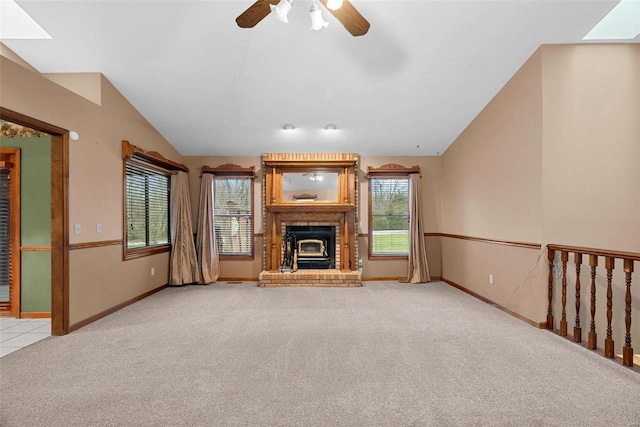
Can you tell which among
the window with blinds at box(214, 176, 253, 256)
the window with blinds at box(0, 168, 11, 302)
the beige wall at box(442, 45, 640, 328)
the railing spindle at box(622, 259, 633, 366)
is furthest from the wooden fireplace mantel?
the railing spindle at box(622, 259, 633, 366)

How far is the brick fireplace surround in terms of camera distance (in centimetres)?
570

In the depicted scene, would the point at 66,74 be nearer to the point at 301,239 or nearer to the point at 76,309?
the point at 76,309

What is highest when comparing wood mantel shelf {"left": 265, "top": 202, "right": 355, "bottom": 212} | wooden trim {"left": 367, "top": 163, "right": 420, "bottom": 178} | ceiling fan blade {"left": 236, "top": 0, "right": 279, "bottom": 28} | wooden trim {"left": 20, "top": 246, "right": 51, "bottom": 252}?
ceiling fan blade {"left": 236, "top": 0, "right": 279, "bottom": 28}

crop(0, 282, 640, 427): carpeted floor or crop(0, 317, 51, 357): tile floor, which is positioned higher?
crop(0, 282, 640, 427): carpeted floor

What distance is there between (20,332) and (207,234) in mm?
2738

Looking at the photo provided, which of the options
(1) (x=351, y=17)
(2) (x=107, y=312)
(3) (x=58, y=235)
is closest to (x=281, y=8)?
(1) (x=351, y=17)

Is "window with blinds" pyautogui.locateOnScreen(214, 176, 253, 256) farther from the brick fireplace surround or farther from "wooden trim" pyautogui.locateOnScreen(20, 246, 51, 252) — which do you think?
"wooden trim" pyautogui.locateOnScreen(20, 246, 51, 252)

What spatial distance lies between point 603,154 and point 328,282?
3.91 meters

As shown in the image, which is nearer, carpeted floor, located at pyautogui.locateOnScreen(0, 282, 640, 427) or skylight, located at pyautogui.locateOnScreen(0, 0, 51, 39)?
carpeted floor, located at pyautogui.locateOnScreen(0, 282, 640, 427)

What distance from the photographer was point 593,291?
273cm

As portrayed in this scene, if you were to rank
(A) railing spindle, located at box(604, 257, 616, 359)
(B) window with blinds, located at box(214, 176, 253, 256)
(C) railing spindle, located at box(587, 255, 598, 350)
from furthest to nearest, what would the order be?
(B) window with blinds, located at box(214, 176, 253, 256), (C) railing spindle, located at box(587, 255, 598, 350), (A) railing spindle, located at box(604, 257, 616, 359)

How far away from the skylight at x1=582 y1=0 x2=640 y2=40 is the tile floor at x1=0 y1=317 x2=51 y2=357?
244 inches

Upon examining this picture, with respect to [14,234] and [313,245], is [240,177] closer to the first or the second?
[313,245]

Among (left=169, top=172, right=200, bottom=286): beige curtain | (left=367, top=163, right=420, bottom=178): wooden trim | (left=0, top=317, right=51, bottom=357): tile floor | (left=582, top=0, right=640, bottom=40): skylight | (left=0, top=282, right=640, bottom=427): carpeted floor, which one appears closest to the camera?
(left=0, top=282, right=640, bottom=427): carpeted floor
